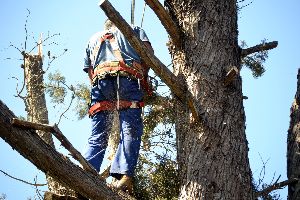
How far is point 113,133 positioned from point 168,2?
7.09 ft

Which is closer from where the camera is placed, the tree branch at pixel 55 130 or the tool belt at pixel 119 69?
the tree branch at pixel 55 130

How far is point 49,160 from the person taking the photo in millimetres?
2307

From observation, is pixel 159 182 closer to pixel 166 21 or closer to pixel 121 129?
pixel 121 129

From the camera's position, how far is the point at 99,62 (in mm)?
4148

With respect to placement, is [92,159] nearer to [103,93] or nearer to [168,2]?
[103,93]

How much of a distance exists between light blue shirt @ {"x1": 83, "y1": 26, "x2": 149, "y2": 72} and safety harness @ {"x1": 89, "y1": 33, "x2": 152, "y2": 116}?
36 millimetres

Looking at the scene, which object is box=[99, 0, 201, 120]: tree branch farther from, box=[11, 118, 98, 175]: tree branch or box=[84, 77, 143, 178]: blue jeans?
box=[11, 118, 98, 175]: tree branch

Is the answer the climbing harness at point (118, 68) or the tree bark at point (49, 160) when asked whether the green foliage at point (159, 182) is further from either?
the tree bark at point (49, 160)

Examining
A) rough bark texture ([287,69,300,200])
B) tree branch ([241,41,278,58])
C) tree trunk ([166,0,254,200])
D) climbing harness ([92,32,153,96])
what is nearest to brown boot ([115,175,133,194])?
tree trunk ([166,0,254,200])

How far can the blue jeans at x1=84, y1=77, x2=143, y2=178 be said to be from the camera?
3346mm

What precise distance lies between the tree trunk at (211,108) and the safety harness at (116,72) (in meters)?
0.51

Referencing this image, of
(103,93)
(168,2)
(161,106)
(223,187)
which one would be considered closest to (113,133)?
(161,106)

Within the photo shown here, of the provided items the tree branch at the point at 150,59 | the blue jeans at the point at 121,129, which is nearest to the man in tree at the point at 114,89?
the blue jeans at the point at 121,129

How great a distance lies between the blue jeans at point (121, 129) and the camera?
11.0 feet
